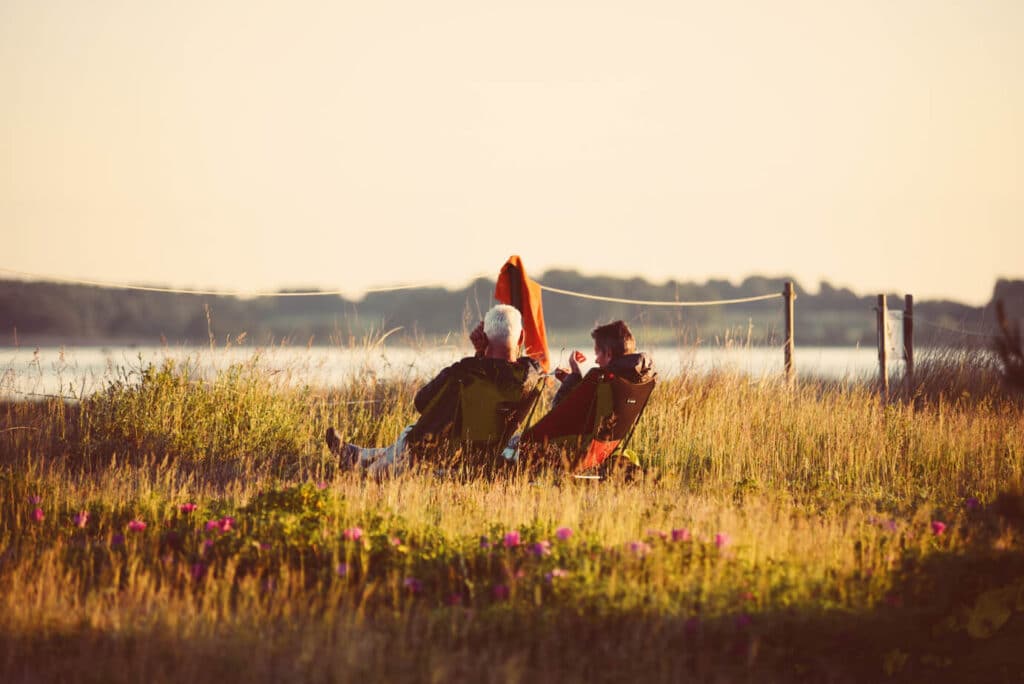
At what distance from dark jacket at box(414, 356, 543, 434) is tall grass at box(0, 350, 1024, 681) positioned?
0.39 meters

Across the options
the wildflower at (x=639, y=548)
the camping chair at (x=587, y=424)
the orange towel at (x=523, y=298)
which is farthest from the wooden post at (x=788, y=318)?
the wildflower at (x=639, y=548)

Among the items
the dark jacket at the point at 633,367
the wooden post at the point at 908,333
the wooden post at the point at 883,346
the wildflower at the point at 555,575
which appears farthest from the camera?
the wooden post at the point at 908,333

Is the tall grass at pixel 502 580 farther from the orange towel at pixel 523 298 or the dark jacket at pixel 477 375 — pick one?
the orange towel at pixel 523 298

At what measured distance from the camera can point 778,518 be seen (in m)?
5.57

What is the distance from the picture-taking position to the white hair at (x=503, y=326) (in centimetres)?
595

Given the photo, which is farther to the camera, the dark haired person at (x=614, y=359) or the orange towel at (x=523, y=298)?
the orange towel at (x=523, y=298)

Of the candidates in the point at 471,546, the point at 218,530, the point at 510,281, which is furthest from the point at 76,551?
the point at 510,281

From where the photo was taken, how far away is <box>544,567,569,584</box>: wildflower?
13.5 feet

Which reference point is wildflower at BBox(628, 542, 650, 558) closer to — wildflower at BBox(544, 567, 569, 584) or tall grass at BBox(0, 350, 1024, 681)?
tall grass at BBox(0, 350, 1024, 681)

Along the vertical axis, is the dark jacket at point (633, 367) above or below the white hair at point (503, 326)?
below

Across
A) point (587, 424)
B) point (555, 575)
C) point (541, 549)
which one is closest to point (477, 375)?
point (587, 424)

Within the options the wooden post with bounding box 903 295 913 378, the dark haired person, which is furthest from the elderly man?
the wooden post with bounding box 903 295 913 378

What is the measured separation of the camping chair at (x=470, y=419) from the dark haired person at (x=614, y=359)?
0.73 feet

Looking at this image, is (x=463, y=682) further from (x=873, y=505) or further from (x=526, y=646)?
(x=873, y=505)
